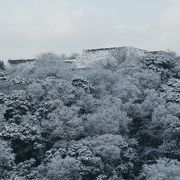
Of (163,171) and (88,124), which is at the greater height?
(88,124)

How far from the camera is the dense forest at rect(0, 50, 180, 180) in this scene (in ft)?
95.5

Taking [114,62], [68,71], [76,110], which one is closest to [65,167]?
[76,110]

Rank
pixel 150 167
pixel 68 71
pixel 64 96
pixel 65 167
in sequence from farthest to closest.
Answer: pixel 68 71 → pixel 64 96 → pixel 150 167 → pixel 65 167

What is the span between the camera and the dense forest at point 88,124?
29.1 meters

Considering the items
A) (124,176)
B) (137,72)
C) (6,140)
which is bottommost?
(124,176)

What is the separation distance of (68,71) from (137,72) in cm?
570

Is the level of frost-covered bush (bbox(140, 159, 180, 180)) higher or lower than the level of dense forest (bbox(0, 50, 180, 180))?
lower

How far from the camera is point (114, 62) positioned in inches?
1940

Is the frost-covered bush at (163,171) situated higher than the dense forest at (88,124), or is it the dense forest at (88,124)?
the dense forest at (88,124)

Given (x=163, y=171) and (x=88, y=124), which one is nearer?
(x=163, y=171)

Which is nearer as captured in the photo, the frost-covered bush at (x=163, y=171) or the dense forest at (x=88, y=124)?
the frost-covered bush at (x=163, y=171)

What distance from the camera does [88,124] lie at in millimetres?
33531

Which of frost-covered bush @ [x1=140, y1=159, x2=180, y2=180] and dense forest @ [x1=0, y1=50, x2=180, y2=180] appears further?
dense forest @ [x1=0, y1=50, x2=180, y2=180]

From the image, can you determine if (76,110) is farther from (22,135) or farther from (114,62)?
(114,62)
